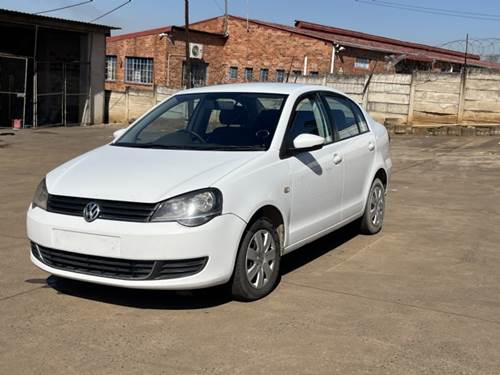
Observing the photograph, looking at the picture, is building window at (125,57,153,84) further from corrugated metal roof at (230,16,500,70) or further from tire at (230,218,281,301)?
tire at (230,218,281,301)

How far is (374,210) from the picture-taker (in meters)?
7.00

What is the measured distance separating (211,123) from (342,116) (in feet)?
5.06

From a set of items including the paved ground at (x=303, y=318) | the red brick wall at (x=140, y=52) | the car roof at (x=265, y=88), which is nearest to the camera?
the paved ground at (x=303, y=318)

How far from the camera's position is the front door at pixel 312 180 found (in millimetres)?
5219

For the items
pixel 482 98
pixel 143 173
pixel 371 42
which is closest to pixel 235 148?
pixel 143 173

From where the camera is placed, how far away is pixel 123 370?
3.58 meters

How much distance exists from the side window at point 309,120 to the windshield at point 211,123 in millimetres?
179

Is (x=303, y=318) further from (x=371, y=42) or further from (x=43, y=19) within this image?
(x=371, y=42)

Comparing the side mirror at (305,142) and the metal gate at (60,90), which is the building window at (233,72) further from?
the side mirror at (305,142)

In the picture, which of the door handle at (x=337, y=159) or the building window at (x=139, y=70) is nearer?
the door handle at (x=337, y=159)

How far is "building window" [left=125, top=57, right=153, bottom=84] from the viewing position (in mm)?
36812

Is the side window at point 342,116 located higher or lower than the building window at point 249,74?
lower

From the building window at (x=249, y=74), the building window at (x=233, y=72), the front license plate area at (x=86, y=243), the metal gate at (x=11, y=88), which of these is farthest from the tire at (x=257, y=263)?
the building window at (x=233, y=72)

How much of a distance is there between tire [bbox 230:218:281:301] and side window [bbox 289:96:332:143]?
0.94 m
